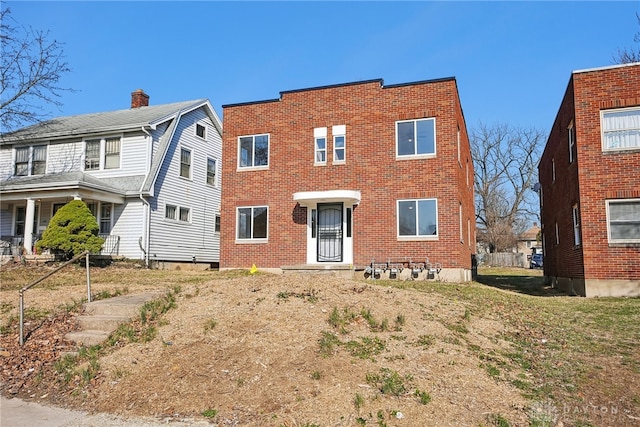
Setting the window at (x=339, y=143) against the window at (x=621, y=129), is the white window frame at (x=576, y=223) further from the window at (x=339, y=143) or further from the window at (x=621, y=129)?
the window at (x=339, y=143)

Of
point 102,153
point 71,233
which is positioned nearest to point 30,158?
point 102,153

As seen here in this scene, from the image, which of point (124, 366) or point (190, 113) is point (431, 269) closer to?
point (124, 366)

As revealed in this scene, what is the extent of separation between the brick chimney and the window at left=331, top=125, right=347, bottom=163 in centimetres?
1401

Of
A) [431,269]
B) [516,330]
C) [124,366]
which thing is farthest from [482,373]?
[431,269]

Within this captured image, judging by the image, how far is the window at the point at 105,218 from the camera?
69.1 ft

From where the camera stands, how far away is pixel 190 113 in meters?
24.0

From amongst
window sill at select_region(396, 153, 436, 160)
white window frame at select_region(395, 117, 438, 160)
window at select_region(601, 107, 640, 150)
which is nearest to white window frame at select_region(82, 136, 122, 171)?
white window frame at select_region(395, 117, 438, 160)

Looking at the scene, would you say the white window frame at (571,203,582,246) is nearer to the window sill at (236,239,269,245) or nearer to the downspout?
the window sill at (236,239,269,245)

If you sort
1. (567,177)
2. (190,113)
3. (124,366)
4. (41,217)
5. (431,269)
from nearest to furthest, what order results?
(124,366)
(431,269)
(567,177)
(41,217)
(190,113)

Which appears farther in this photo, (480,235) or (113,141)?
(480,235)

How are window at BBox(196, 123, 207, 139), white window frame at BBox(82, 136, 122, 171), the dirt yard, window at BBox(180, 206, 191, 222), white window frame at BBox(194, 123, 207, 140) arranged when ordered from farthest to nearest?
window at BBox(196, 123, 207, 139)
white window frame at BBox(194, 123, 207, 140)
window at BBox(180, 206, 191, 222)
white window frame at BBox(82, 136, 122, 171)
the dirt yard

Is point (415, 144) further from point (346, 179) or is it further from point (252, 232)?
point (252, 232)

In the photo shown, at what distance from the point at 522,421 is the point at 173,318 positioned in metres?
5.14

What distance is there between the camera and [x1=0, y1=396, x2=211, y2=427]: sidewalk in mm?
4875
